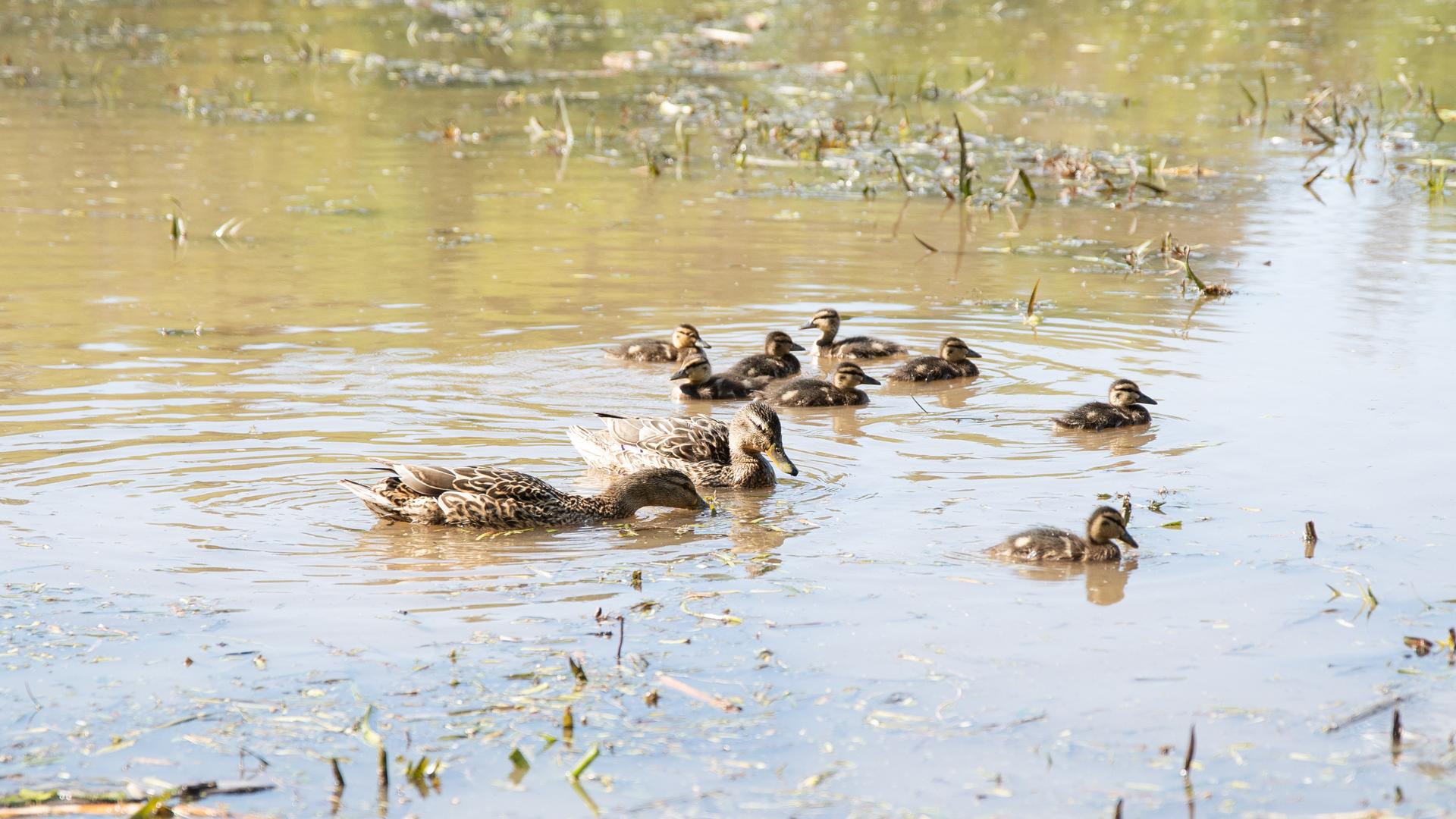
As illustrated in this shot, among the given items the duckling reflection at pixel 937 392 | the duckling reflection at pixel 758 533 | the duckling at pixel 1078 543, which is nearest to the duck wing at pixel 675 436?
the duckling reflection at pixel 758 533

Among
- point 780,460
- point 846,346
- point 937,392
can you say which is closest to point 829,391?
point 937,392

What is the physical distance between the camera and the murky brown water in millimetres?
5219

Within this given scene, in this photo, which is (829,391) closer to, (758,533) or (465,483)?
(758,533)

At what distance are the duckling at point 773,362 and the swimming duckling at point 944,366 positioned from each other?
763 mm

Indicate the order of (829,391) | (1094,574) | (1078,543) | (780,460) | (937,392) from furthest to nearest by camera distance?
(937,392) < (829,391) < (780,460) < (1078,543) < (1094,574)

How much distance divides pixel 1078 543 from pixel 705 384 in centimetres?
423

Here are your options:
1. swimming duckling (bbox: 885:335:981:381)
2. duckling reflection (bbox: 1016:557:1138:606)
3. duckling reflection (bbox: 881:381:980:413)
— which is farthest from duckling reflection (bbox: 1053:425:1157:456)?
duckling reflection (bbox: 1016:557:1138:606)

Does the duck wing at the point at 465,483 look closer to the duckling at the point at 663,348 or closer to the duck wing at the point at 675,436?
the duck wing at the point at 675,436

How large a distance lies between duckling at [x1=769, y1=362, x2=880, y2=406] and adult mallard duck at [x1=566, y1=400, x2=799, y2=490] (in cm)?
125

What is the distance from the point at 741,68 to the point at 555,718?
22.8 metres

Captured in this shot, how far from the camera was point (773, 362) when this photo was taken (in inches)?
444

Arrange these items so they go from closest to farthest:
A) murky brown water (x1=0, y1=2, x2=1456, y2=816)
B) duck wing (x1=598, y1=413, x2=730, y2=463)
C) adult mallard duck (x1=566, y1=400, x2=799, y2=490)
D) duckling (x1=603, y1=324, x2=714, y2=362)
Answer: murky brown water (x1=0, y1=2, x2=1456, y2=816) < adult mallard duck (x1=566, y1=400, x2=799, y2=490) < duck wing (x1=598, y1=413, x2=730, y2=463) < duckling (x1=603, y1=324, x2=714, y2=362)

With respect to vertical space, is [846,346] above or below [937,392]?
above

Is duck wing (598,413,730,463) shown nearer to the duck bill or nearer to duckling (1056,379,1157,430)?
the duck bill
